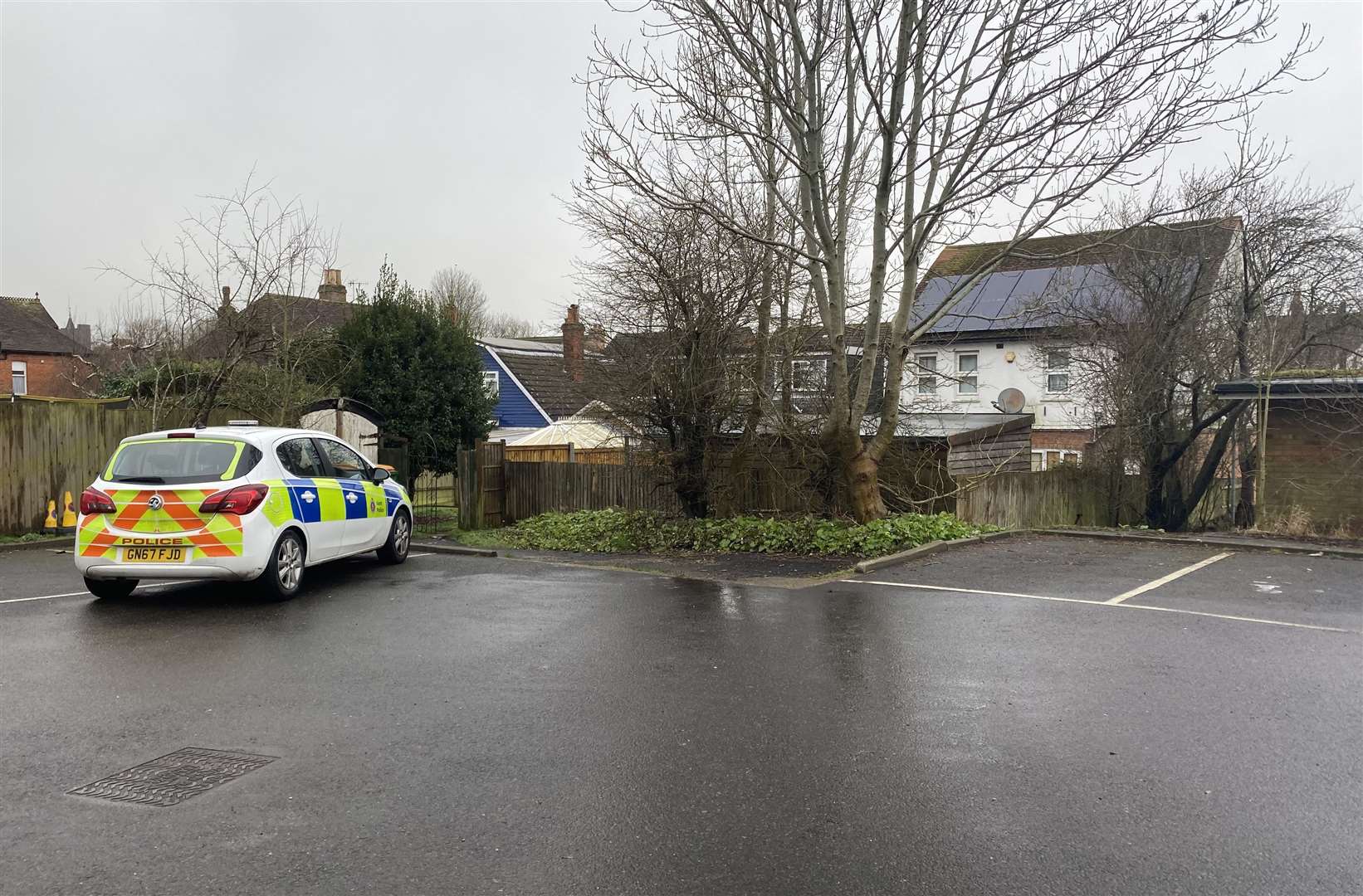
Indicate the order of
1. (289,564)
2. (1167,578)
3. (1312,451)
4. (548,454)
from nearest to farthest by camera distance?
(289,564) → (1167,578) → (1312,451) → (548,454)

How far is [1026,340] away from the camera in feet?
97.5

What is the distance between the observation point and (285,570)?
29.7ft

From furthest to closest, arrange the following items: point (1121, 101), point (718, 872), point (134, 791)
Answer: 1. point (1121, 101)
2. point (134, 791)
3. point (718, 872)

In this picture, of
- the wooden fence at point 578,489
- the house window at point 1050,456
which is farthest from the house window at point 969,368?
the wooden fence at point 578,489

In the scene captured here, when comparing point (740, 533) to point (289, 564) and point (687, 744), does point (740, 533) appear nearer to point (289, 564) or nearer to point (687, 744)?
point (289, 564)

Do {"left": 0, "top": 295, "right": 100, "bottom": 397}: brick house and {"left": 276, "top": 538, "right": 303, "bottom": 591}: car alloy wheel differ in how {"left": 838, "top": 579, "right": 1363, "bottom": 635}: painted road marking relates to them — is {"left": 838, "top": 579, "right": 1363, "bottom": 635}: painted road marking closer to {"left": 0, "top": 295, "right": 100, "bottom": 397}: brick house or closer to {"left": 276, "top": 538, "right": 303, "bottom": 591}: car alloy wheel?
{"left": 276, "top": 538, "right": 303, "bottom": 591}: car alloy wheel

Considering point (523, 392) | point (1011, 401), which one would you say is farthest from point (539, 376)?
point (1011, 401)

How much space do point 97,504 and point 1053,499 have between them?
16.4 m

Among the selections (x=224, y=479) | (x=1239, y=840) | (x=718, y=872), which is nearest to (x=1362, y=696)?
(x=1239, y=840)

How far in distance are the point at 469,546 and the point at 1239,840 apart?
11.8 meters

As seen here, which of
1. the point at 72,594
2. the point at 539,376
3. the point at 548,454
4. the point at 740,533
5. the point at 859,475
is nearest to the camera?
the point at 72,594

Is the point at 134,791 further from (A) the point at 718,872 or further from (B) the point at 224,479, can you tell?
(B) the point at 224,479

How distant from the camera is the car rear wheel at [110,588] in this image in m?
8.85

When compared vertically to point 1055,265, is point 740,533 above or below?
below
